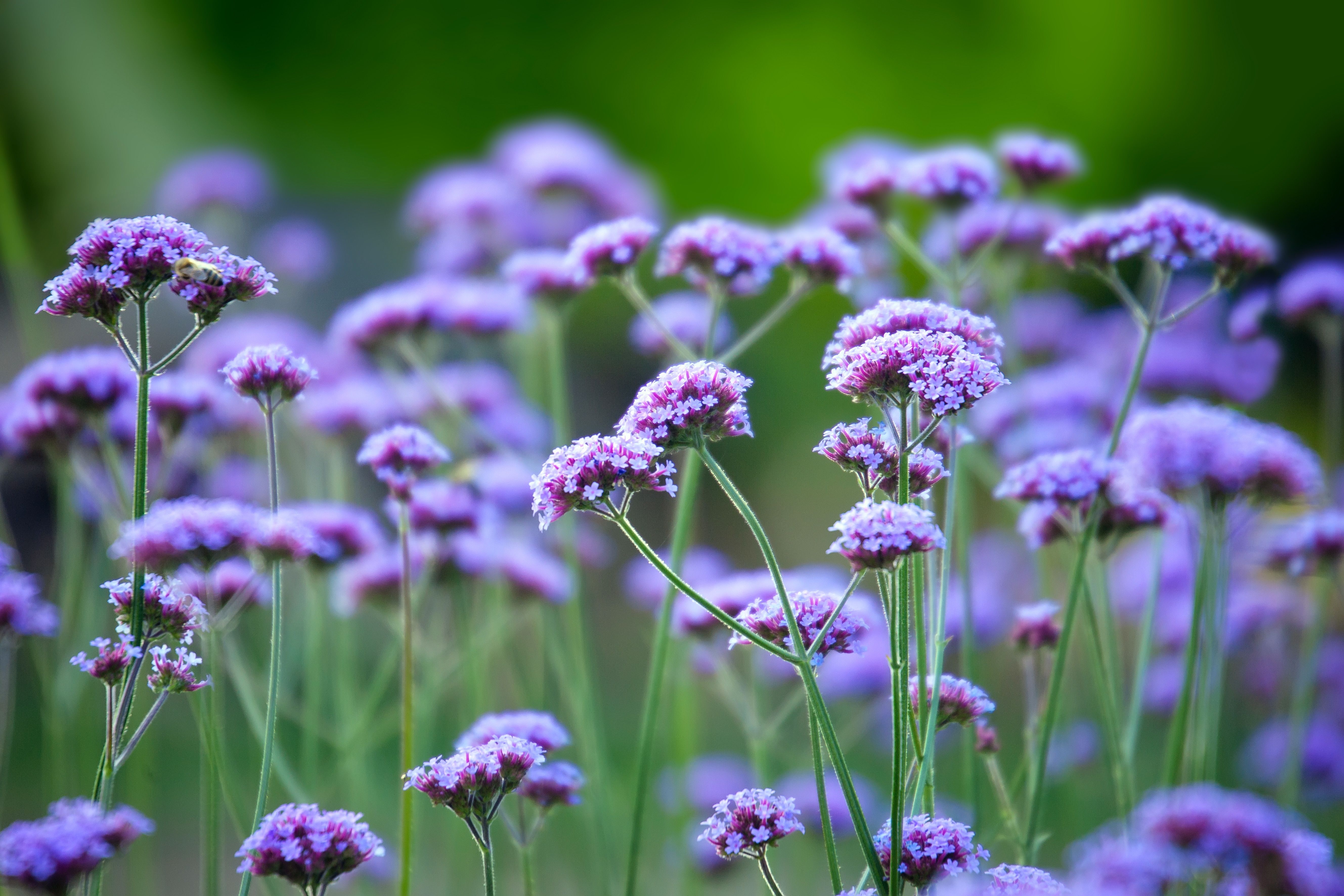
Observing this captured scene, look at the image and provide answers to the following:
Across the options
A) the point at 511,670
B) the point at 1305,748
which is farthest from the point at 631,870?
the point at 1305,748

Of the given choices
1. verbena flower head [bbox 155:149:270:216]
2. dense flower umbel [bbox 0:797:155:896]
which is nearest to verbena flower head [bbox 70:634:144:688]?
dense flower umbel [bbox 0:797:155:896]

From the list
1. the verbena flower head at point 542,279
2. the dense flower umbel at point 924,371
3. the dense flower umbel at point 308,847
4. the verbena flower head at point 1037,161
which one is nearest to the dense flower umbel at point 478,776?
the dense flower umbel at point 308,847

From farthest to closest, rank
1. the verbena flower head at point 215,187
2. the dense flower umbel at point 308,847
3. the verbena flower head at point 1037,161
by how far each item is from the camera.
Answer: the verbena flower head at point 215,187, the verbena flower head at point 1037,161, the dense flower umbel at point 308,847

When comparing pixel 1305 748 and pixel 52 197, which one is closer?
pixel 1305 748

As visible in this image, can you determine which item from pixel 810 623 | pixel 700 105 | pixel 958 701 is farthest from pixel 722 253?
pixel 700 105

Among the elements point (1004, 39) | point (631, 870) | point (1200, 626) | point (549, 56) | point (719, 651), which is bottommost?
point (631, 870)

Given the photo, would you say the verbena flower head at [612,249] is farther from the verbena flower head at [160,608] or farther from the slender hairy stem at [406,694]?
the verbena flower head at [160,608]

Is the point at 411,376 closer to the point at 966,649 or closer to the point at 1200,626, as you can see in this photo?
the point at 966,649
